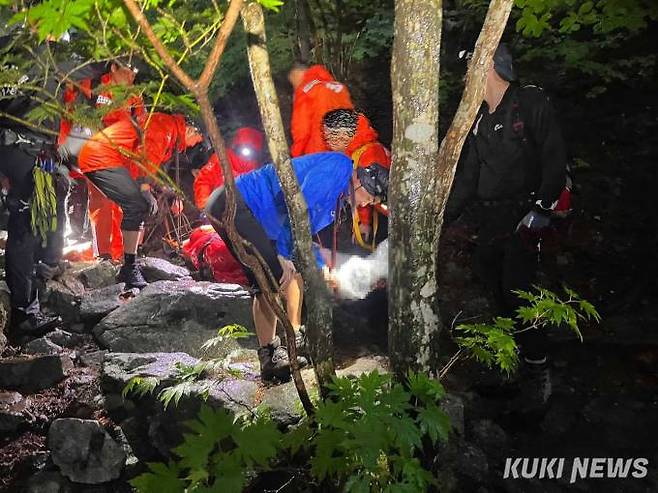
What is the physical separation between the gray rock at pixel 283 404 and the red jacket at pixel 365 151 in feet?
5.12

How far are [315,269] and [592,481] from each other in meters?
2.41

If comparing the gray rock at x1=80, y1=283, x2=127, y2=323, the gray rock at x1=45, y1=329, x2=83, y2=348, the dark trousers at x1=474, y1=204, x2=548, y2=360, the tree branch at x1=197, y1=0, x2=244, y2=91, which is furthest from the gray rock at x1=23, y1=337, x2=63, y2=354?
the dark trousers at x1=474, y1=204, x2=548, y2=360

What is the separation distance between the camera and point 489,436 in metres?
3.56

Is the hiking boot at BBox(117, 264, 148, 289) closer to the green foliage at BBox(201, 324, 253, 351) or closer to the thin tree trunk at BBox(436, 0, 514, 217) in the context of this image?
the green foliage at BBox(201, 324, 253, 351)

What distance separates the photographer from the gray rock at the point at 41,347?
5406 mm

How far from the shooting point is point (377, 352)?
474cm

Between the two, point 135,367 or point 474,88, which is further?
point 135,367

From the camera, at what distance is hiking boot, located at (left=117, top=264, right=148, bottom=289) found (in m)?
6.33

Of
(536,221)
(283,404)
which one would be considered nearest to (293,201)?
(283,404)

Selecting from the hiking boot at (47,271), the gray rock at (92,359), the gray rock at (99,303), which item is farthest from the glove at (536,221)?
the hiking boot at (47,271)

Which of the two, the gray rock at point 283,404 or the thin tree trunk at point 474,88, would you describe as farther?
the gray rock at point 283,404

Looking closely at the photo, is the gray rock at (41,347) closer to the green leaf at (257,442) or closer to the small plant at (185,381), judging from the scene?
the small plant at (185,381)

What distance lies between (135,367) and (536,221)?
3.97 meters

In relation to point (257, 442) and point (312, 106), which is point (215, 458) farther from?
point (312, 106)
